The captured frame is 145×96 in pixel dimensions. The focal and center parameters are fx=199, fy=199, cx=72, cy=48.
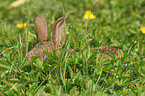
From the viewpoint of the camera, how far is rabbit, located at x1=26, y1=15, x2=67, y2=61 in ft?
9.67

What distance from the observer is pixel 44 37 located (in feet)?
10.5

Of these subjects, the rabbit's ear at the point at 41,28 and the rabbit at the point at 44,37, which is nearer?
the rabbit at the point at 44,37

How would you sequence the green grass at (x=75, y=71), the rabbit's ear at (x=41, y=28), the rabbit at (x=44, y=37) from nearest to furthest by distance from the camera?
the green grass at (x=75, y=71) → the rabbit at (x=44, y=37) → the rabbit's ear at (x=41, y=28)

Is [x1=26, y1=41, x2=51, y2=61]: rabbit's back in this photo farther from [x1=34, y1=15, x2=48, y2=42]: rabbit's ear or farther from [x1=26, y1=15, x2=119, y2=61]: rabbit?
[x1=34, y1=15, x2=48, y2=42]: rabbit's ear

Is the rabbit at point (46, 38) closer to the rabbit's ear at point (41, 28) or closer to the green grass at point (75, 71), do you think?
the rabbit's ear at point (41, 28)

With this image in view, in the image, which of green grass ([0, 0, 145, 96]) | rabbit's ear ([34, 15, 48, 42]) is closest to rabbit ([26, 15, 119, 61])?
rabbit's ear ([34, 15, 48, 42])

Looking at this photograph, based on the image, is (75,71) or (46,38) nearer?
(75,71)

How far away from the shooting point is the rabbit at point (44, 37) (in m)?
2.95


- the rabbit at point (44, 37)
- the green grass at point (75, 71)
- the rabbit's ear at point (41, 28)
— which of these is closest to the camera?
the green grass at point (75, 71)

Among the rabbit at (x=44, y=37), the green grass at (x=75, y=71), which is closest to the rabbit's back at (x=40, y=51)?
the rabbit at (x=44, y=37)

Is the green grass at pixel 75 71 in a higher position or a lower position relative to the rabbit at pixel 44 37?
lower

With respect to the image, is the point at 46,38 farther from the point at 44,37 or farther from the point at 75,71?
the point at 75,71

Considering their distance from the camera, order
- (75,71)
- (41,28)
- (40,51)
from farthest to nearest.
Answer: (41,28)
(40,51)
(75,71)

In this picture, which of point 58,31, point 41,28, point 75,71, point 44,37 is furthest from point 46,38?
point 75,71
